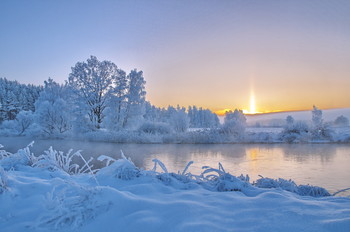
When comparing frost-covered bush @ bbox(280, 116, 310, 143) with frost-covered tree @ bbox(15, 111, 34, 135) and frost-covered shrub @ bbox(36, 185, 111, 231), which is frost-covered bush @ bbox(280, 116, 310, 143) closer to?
frost-covered shrub @ bbox(36, 185, 111, 231)

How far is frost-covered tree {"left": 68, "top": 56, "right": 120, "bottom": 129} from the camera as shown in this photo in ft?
63.2

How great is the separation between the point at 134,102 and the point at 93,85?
12.9 ft

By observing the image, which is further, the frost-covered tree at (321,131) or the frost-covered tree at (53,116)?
the frost-covered tree at (53,116)

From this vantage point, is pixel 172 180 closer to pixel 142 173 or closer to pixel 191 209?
pixel 142 173

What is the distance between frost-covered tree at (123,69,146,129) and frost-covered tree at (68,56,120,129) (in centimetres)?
136

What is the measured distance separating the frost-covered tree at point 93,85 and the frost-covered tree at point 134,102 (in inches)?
53.7

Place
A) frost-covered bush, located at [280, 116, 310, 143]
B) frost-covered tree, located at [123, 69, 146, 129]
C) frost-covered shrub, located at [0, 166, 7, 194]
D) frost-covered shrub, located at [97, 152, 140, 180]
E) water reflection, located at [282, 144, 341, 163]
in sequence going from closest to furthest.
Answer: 1. frost-covered shrub, located at [0, 166, 7, 194]
2. frost-covered shrub, located at [97, 152, 140, 180]
3. water reflection, located at [282, 144, 341, 163]
4. frost-covered bush, located at [280, 116, 310, 143]
5. frost-covered tree, located at [123, 69, 146, 129]

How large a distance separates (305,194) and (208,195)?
1244 mm

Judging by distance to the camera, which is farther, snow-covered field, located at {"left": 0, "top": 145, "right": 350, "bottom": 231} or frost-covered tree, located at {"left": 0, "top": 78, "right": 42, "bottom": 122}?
frost-covered tree, located at {"left": 0, "top": 78, "right": 42, "bottom": 122}

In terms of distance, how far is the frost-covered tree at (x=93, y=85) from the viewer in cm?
1925

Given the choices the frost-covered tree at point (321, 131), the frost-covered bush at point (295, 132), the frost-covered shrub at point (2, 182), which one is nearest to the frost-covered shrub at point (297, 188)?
the frost-covered shrub at point (2, 182)

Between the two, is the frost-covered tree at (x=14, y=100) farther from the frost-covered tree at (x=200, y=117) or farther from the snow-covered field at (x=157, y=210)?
the snow-covered field at (x=157, y=210)

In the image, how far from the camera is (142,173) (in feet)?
8.87

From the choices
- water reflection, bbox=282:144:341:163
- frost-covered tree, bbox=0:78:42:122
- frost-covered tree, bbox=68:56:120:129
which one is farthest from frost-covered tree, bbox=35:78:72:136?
frost-covered tree, bbox=0:78:42:122
